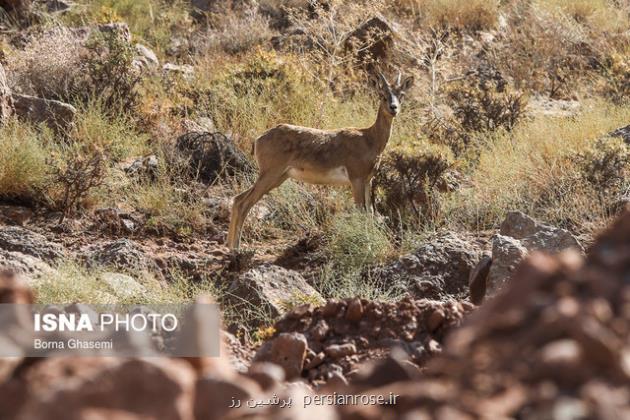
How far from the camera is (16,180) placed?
38.6 feet

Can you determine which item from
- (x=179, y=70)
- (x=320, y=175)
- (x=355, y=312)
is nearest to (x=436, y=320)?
(x=355, y=312)

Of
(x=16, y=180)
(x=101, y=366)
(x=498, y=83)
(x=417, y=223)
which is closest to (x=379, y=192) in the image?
(x=417, y=223)

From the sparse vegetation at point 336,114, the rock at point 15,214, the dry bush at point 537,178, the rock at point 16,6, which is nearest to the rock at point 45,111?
the sparse vegetation at point 336,114

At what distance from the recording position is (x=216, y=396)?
2.63m

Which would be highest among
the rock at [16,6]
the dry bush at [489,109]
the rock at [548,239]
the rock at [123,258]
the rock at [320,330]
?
the rock at [16,6]

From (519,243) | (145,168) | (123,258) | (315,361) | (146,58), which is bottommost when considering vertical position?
(315,361)

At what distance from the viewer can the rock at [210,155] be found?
1293cm

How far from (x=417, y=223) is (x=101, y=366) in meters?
9.09

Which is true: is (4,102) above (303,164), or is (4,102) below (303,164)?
above

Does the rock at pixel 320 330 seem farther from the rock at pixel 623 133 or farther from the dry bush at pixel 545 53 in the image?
the dry bush at pixel 545 53

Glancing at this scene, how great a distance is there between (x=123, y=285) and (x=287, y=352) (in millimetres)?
3428

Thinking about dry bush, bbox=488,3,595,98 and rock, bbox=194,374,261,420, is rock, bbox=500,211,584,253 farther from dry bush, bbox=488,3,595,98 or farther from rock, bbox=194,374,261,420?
dry bush, bbox=488,3,595,98

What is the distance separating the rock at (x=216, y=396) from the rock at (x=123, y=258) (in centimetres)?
625

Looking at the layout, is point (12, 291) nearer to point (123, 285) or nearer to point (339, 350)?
point (339, 350)
